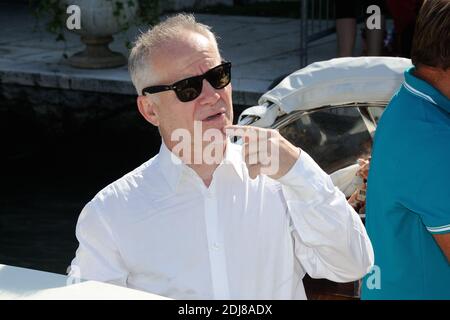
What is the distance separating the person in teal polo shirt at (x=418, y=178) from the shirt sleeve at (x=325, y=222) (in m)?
0.09

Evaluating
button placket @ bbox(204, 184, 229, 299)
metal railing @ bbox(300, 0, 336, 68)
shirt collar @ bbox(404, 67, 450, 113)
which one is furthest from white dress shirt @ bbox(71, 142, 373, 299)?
metal railing @ bbox(300, 0, 336, 68)

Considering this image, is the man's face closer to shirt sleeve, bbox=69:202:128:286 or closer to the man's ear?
the man's ear

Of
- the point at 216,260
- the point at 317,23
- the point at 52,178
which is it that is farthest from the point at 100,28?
the point at 216,260

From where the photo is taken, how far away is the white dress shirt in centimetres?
196

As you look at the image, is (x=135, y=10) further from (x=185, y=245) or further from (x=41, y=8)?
(x=185, y=245)

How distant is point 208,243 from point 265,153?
0.29 m

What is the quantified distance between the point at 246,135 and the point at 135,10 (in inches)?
247

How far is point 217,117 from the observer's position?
6.56 ft

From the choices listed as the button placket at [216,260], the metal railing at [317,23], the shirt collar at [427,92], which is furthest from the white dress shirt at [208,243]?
the metal railing at [317,23]

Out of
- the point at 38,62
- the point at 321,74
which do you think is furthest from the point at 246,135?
the point at 38,62

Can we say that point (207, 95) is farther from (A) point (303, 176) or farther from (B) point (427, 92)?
(B) point (427, 92)

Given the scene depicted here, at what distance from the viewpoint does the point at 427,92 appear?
6.29ft

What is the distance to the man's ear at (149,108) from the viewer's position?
2.11 m

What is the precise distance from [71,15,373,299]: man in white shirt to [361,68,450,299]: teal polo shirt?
83 millimetres
